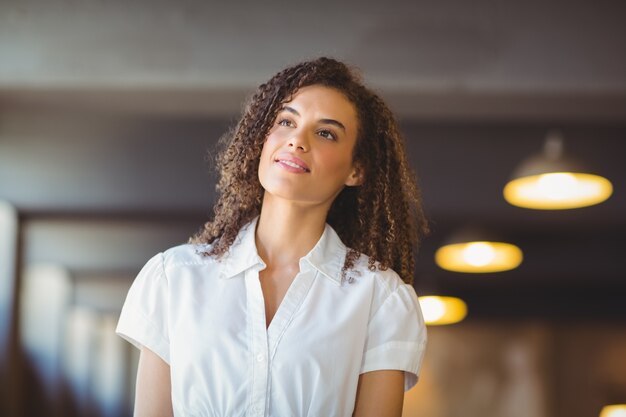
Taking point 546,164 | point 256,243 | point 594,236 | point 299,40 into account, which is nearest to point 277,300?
point 256,243

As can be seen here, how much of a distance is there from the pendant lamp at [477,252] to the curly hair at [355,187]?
10.5ft

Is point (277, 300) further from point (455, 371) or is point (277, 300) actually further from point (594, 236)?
point (455, 371)

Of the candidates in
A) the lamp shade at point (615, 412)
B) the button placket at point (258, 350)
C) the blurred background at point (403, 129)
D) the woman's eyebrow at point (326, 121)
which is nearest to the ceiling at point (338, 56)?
the blurred background at point (403, 129)

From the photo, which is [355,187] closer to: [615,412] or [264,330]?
[264,330]

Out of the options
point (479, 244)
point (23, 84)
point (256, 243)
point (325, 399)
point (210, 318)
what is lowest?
point (325, 399)

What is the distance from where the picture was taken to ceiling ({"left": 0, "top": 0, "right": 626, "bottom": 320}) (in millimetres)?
3918

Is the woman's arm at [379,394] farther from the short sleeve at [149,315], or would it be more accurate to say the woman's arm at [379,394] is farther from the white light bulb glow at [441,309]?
Result: the white light bulb glow at [441,309]

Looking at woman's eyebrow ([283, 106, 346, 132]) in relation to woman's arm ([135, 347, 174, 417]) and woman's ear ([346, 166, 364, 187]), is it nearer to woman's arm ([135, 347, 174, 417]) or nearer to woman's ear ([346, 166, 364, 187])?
woman's ear ([346, 166, 364, 187])

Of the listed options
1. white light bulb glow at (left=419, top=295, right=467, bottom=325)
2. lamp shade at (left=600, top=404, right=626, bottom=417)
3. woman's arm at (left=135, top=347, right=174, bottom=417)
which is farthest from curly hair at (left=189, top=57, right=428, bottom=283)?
white light bulb glow at (left=419, top=295, right=467, bottom=325)

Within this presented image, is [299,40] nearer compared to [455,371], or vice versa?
[299,40]

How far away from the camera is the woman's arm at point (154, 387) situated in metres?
1.73

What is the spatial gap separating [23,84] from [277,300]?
8.24 feet

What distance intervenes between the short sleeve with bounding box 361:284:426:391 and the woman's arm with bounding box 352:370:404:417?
0.05 ft

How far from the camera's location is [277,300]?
179 centimetres
